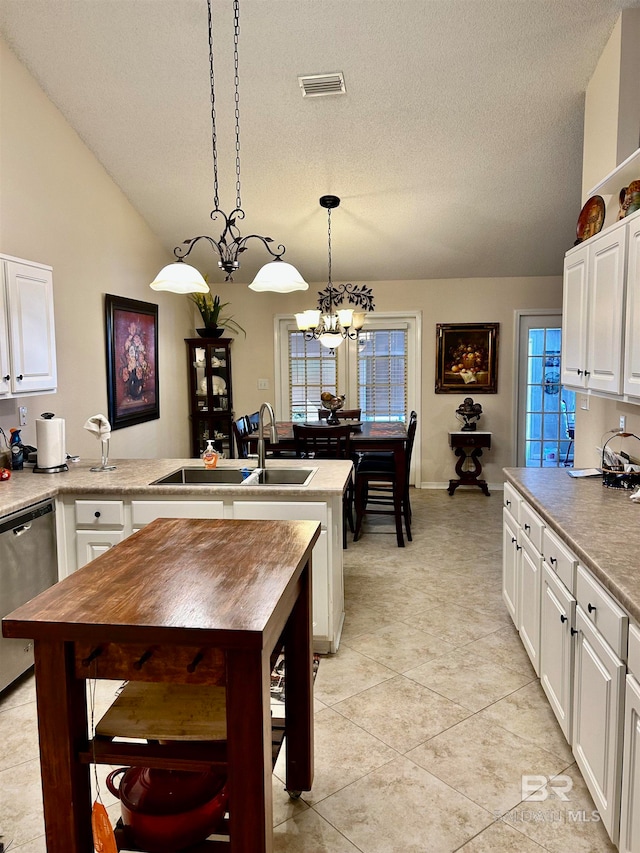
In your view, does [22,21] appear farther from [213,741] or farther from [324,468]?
[213,741]

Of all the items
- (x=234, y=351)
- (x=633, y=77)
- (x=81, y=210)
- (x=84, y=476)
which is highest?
(x=633, y=77)

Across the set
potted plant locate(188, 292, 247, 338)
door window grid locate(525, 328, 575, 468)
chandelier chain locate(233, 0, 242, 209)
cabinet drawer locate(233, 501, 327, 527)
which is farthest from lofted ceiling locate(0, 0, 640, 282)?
cabinet drawer locate(233, 501, 327, 527)

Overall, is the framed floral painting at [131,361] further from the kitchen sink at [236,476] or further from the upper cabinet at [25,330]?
the kitchen sink at [236,476]

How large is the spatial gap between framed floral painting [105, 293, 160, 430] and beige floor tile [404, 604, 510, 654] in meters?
2.80

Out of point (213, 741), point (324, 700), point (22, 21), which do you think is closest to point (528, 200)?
point (22, 21)

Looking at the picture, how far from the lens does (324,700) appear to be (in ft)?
8.55

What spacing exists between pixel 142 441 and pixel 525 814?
4.19m

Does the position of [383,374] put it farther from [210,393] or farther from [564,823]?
[564,823]

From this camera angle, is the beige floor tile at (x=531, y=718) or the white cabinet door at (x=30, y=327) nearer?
the beige floor tile at (x=531, y=718)

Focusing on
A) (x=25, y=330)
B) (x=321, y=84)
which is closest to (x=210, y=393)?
(x=25, y=330)

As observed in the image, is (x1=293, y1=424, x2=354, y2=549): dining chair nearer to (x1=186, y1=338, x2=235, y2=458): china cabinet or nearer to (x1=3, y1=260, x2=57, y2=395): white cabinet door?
(x1=3, y1=260, x2=57, y2=395): white cabinet door

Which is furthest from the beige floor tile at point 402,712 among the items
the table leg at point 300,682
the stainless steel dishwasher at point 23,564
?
the stainless steel dishwasher at point 23,564

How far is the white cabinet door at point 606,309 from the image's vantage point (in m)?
2.46

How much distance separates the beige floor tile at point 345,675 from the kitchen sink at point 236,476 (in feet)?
3.04
